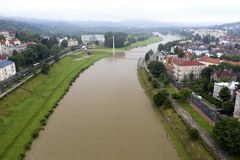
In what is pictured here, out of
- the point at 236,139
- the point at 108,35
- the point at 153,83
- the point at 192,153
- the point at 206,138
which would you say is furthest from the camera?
the point at 108,35

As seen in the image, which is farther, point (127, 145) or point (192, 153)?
point (127, 145)

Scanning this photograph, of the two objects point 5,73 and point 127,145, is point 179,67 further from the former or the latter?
point 5,73

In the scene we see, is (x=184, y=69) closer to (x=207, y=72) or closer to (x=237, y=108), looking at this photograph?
(x=207, y=72)

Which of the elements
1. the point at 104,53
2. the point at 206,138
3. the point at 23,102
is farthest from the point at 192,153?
the point at 104,53

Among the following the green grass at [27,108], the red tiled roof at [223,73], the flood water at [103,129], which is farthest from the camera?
the red tiled roof at [223,73]

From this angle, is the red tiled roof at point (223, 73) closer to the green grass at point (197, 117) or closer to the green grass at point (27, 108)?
the green grass at point (197, 117)

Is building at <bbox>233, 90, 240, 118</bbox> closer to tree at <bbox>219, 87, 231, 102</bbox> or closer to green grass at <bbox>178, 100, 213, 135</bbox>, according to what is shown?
green grass at <bbox>178, 100, 213, 135</bbox>

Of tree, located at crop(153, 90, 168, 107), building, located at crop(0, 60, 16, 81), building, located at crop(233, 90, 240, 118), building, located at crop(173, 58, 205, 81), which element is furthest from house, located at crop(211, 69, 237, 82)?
building, located at crop(0, 60, 16, 81)

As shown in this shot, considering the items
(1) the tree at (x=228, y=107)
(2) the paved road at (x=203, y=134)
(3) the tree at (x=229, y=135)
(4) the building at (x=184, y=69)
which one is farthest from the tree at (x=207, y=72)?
(3) the tree at (x=229, y=135)
